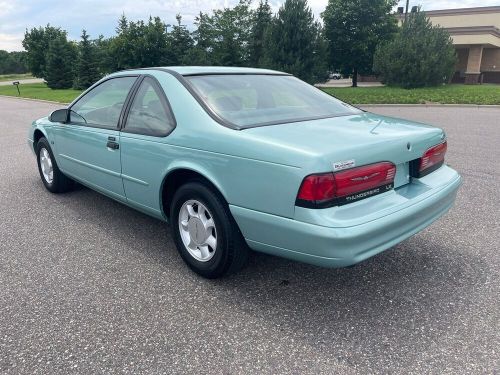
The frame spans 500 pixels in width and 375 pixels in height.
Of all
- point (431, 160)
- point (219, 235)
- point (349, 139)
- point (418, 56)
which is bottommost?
point (219, 235)

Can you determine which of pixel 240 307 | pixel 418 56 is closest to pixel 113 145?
pixel 240 307

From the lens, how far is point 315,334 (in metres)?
2.46

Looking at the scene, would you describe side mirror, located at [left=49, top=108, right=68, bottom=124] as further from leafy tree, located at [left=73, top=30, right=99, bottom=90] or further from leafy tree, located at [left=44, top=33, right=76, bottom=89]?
leafy tree, located at [left=44, top=33, right=76, bottom=89]

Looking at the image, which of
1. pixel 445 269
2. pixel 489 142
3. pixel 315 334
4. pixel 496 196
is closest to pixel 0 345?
pixel 315 334

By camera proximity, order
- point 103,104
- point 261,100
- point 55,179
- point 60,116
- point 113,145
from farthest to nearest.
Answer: point 55,179, point 60,116, point 103,104, point 113,145, point 261,100

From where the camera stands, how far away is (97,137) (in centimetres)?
390

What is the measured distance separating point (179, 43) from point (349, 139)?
32.1 m

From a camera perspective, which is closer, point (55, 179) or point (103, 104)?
point (103, 104)

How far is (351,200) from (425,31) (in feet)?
79.5

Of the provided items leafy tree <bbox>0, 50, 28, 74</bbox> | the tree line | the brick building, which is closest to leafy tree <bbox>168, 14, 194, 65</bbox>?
the tree line

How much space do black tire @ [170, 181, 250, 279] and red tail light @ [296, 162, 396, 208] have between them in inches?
24.2

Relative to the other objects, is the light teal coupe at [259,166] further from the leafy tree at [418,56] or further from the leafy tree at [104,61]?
the leafy tree at [104,61]

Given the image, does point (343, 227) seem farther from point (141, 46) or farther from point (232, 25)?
point (232, 25)

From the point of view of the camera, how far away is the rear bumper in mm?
2305
